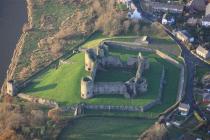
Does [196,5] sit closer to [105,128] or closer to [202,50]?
[202,50]

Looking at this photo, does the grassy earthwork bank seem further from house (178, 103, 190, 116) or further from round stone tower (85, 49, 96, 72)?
house (178, 103, 190, 116)

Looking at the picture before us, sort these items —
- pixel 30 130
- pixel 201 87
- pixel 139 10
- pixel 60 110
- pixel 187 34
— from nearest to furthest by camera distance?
pixel 30 130 → pixel 60 110 → pixel 201 87 → pixel 187 34 → pixel 139 10

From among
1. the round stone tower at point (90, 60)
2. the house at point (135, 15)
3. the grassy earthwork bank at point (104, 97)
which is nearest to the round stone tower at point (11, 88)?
the grassy earthwork bank at point (104, 97)

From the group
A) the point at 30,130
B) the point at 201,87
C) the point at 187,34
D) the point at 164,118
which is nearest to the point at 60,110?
the point at 30,130

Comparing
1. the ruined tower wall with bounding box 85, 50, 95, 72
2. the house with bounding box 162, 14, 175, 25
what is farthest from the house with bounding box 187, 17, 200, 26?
the ruined tower wall with bounding box 85, 50, 95, 72

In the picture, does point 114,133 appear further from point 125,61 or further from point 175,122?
point 125,61

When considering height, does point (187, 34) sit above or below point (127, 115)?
above
